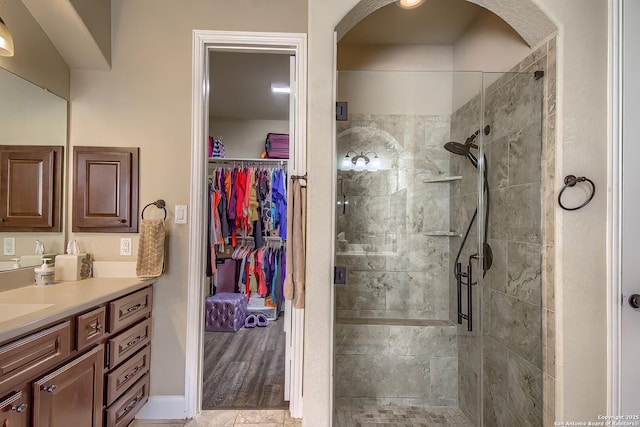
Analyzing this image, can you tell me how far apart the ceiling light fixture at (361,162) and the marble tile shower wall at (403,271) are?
45 millimetres

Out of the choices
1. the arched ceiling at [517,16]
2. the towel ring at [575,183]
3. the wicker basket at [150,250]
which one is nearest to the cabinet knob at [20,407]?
the wicker basket at [150,250]

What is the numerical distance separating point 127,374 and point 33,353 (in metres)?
0.68

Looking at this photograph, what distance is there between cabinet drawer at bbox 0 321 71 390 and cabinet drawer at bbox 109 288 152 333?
0.87 ft

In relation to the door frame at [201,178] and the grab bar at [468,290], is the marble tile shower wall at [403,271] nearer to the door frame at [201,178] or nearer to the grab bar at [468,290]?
the grab bar at [468,290]

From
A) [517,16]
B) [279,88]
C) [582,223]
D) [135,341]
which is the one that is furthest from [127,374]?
[279,88]

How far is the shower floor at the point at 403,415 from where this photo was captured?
184cm

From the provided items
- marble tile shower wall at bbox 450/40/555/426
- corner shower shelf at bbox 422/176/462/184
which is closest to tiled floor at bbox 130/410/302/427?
marble tile shower wall at bbox 450/40/555/426

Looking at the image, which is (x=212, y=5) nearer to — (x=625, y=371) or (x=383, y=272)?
(x=383, y=272)

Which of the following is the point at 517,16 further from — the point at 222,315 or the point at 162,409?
the point at 222,315

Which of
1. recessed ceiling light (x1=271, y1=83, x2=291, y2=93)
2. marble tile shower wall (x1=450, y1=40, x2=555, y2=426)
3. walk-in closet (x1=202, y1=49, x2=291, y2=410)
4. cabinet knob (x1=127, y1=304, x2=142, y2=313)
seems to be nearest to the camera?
marble tile shower wall (x1=450, y1=40, x2=555, y2=426)

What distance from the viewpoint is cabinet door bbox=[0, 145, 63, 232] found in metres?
1.60

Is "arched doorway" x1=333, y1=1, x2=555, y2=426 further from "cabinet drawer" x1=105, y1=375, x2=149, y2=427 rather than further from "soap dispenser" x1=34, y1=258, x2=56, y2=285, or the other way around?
"soap dispenser" x1=34, y1=258, x2=56, y2=285

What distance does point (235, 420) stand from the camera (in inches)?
76.7

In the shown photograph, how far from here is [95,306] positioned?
1.43 m
